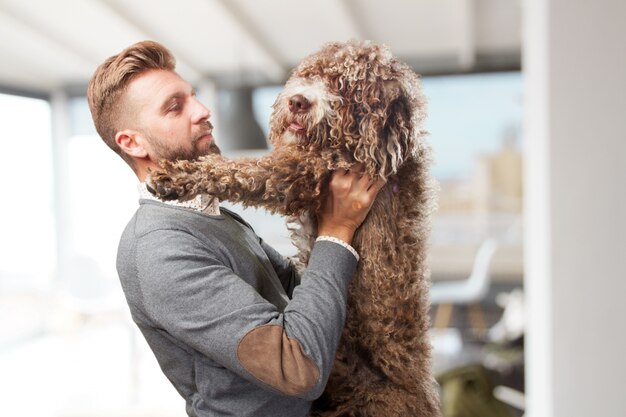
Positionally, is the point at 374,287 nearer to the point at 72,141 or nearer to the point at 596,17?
the point at 72,141

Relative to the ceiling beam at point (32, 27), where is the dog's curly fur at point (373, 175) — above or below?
below

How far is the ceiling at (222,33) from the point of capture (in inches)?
66.9

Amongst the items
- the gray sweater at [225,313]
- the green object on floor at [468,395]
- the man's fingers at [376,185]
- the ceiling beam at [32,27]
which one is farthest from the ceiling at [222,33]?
the green object on floor at [468,395]

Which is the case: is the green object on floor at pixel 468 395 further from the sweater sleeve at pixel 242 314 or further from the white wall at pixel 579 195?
the sweater sleeve at pixel 242 314

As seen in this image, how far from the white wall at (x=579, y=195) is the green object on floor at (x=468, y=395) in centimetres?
32

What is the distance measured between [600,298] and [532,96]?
825mm

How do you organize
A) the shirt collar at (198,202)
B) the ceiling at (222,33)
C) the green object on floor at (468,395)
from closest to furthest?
1. the shirt collar at (198,202)
2. the ceiling at (222,33)
3. the green object on floor at (468,395)

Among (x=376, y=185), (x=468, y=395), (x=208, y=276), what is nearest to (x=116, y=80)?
(x=208, y=276)

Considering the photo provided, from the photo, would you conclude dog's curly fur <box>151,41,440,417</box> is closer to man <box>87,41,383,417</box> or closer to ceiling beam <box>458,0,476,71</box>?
man <box>87,41,383,417</box>

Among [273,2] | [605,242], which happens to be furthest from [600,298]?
[273,2]

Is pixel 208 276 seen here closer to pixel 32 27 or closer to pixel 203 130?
pixel 203 130

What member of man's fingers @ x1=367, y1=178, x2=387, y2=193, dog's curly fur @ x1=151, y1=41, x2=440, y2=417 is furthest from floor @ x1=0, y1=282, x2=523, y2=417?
man's fingers @ x1=367, y1=178, x2=387, y2=193

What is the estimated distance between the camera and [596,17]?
2.19 metres

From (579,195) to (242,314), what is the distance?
1.71m
